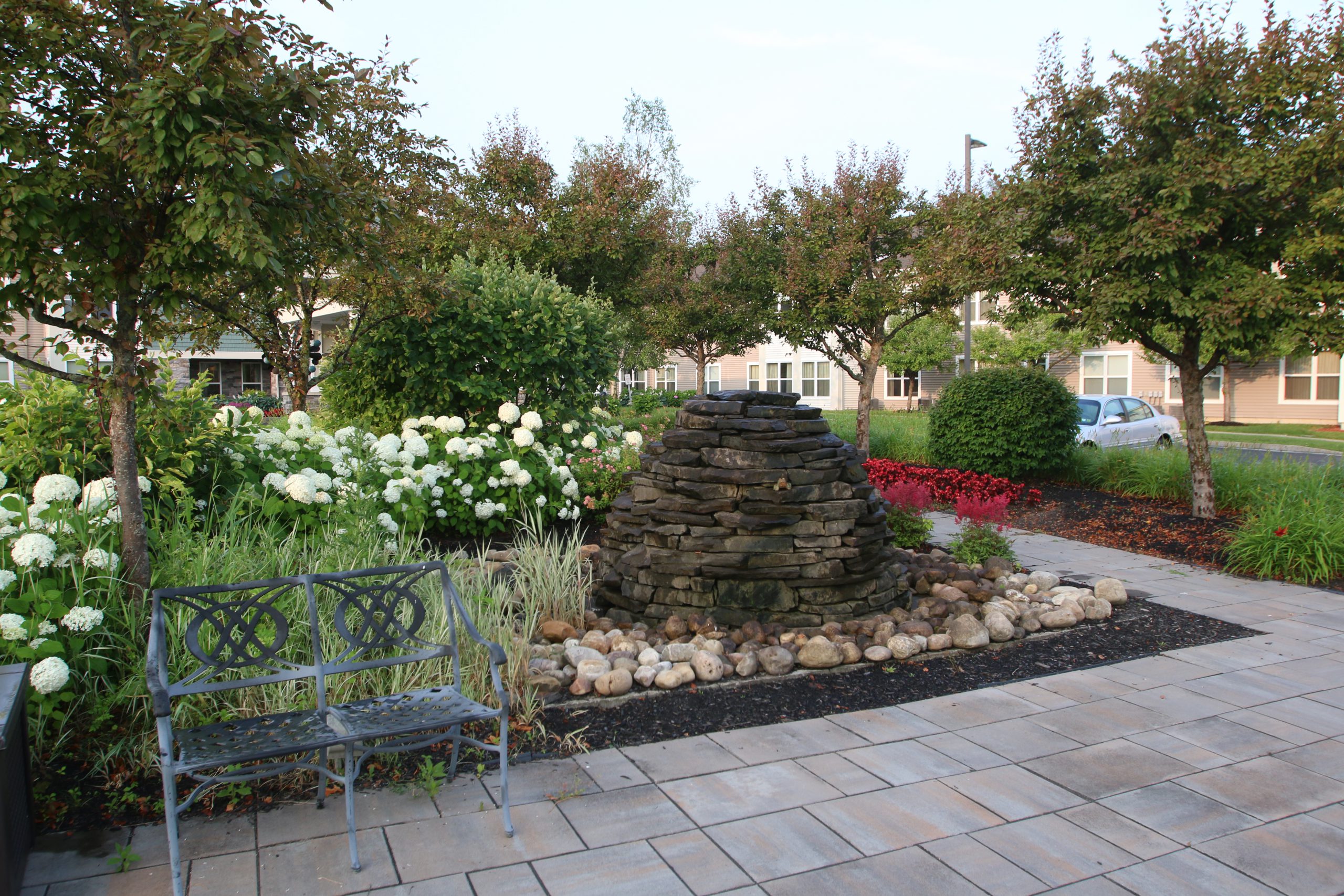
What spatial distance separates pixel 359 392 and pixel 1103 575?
7505 millimetres

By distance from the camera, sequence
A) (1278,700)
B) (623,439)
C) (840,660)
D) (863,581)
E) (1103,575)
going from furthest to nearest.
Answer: (623,439) < (1103,575) < (863,581) < (840,660) < (1278,700)

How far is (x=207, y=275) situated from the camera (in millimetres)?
3824

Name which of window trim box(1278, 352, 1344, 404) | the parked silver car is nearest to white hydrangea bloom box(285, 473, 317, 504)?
the parked silver car

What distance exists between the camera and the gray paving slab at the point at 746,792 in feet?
10.3

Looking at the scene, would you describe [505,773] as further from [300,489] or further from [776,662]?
[300,489]

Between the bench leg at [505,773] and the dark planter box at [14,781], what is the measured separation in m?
1.41

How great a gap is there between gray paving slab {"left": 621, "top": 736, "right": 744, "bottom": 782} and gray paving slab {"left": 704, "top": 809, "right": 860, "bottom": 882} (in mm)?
434

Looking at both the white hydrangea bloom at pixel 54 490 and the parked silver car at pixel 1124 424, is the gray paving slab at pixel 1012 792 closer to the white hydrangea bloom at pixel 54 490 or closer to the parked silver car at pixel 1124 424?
the white hydrangea bloom at pixel 54 490

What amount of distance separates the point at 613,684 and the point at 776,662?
3.09ft

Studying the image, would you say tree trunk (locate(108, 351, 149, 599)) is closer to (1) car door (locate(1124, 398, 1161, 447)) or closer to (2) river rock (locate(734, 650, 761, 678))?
(2) river rock (locate(734, 650, 761, 678))

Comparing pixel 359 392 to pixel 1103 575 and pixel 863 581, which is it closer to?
pixel 863 581

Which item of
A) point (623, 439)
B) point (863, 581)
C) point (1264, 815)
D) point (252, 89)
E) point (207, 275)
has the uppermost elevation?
point (252, 89)

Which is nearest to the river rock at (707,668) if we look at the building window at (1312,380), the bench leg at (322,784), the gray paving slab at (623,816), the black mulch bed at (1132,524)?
the gray paving slab at (623,816)

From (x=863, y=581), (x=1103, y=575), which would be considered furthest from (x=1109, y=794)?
(x=1103, y=575)
